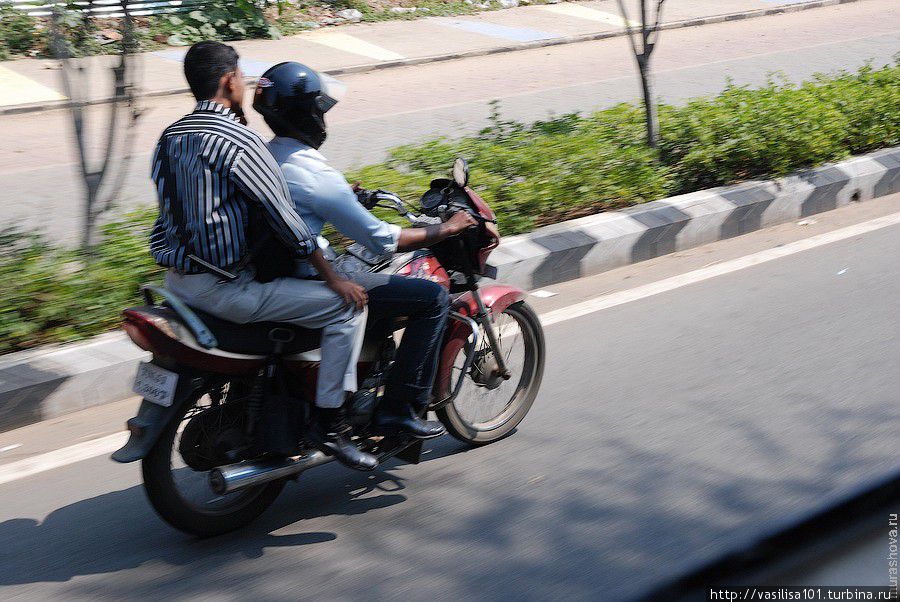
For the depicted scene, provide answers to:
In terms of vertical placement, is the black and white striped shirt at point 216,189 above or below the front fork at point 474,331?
above

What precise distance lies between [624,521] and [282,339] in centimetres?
134

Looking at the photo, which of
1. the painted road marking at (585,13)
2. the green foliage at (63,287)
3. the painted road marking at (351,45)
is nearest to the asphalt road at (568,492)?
the green foliage at (63,287)

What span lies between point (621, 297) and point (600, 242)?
531 mm

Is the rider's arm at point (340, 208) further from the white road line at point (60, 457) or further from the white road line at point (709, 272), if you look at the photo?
the white road line at point (709, 272)

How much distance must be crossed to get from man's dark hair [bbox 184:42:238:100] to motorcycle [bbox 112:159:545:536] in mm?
675

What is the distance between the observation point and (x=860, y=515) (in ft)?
4.51

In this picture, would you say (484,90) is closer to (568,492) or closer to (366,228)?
(568,492)

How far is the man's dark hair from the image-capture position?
321 centimetres

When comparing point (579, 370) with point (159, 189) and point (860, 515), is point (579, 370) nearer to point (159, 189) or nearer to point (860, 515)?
point (159, 189)

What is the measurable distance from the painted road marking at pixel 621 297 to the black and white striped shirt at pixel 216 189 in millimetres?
1315

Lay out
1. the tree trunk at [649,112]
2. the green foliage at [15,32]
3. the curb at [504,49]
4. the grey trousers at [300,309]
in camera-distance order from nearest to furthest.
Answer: the grey trousers at [300,309] < the tree trunk at [649,112] < the curb at [504,49] < the green foliage at [15,32]

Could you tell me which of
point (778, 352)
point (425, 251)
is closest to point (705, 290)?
point (778, 352)

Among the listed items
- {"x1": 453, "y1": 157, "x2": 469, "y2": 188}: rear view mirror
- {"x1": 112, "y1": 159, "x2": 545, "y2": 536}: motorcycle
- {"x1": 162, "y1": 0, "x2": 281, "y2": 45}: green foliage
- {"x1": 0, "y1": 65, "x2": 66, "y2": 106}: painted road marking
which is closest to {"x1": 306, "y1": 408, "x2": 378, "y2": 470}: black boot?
{"x1": 112, "y1": 159, "x2": 545, "y2": 536}: motorcycle

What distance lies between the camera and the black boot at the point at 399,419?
3646 mm
